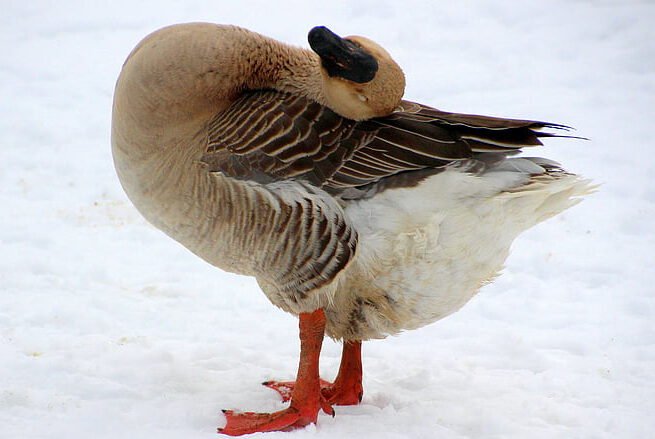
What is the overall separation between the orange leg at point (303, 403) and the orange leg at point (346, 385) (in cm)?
19

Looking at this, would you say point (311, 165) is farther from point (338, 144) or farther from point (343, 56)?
point (343, 56)

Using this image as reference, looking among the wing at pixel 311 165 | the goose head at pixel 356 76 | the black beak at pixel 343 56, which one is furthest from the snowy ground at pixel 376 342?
the black beak at pixel 343 56

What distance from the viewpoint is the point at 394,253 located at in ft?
12.8

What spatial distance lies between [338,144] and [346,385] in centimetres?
136

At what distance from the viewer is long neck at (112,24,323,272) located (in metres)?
3.87

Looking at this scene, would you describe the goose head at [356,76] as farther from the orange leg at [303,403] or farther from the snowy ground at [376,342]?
the snowy ground at [376,342]

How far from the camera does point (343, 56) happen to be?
3723 mm

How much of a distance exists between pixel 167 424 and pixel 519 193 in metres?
1.99

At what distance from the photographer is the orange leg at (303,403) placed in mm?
3980

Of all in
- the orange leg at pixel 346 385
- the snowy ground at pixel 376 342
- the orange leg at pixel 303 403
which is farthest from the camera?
the orange leg at pixel 346 385

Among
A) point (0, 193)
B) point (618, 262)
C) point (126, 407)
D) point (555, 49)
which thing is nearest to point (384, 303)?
point (126, 407)

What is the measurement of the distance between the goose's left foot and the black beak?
1.51m

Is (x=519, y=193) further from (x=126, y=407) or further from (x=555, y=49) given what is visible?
(x=555, y=49)

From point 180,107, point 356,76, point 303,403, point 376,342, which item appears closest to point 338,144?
point 356,76
